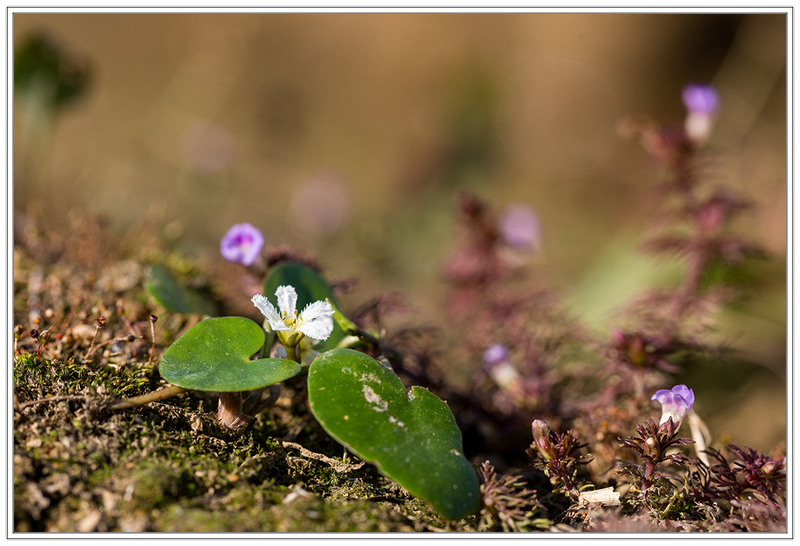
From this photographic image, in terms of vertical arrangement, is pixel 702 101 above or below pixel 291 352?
above

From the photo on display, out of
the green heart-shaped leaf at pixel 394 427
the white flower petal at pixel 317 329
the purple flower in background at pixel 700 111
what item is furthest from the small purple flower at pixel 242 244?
the purple flower in background at pixel 700 111

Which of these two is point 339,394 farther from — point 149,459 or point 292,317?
point 149,459

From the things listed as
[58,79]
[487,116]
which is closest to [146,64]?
[58,79]

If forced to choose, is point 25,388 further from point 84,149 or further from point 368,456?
point 84,149

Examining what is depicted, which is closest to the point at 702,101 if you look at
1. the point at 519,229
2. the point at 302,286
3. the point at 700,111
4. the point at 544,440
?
the point at 700,111

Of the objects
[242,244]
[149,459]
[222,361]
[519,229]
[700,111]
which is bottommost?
[149,459]

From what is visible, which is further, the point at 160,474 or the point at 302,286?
the point at 302,286
